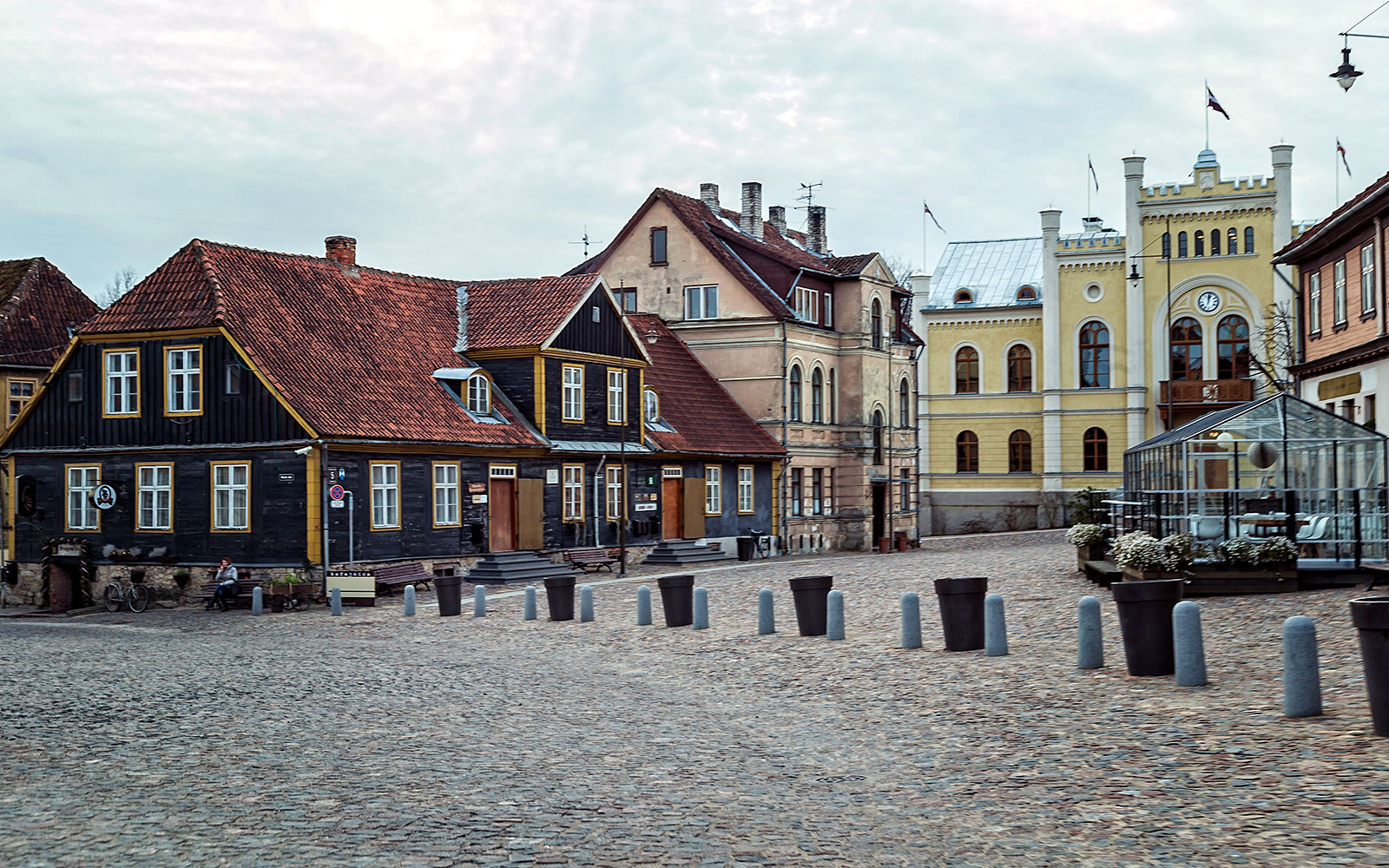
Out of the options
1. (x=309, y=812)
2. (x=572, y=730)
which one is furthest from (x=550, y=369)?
(x=309, y=812)

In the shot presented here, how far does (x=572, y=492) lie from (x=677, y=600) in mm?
17824

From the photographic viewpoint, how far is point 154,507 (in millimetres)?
35750

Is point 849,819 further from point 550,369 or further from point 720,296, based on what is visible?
point 720,296

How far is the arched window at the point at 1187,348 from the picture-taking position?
200 feet

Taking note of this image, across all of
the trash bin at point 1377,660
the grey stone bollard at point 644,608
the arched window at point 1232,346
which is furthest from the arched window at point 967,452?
the trash bin at point 1377,660

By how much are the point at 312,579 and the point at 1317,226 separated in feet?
75.6

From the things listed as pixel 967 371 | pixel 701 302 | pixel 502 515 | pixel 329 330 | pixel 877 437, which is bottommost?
pixel 502 515

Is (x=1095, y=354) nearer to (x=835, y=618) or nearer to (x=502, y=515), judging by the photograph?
(x=502, y=515)

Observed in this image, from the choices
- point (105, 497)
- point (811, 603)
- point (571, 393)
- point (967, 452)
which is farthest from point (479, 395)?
point (967, 452)

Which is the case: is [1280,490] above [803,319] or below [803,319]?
below

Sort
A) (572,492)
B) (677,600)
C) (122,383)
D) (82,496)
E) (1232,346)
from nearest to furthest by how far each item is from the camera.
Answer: (677,600)
(122,383)
(82,496)
(572,492)
(1232,346)

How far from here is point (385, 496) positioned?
35.3 meters

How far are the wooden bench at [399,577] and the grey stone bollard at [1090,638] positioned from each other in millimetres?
20109

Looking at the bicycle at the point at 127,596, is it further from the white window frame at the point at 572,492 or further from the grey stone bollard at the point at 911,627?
the grey stone bollard at the point at 911,627
